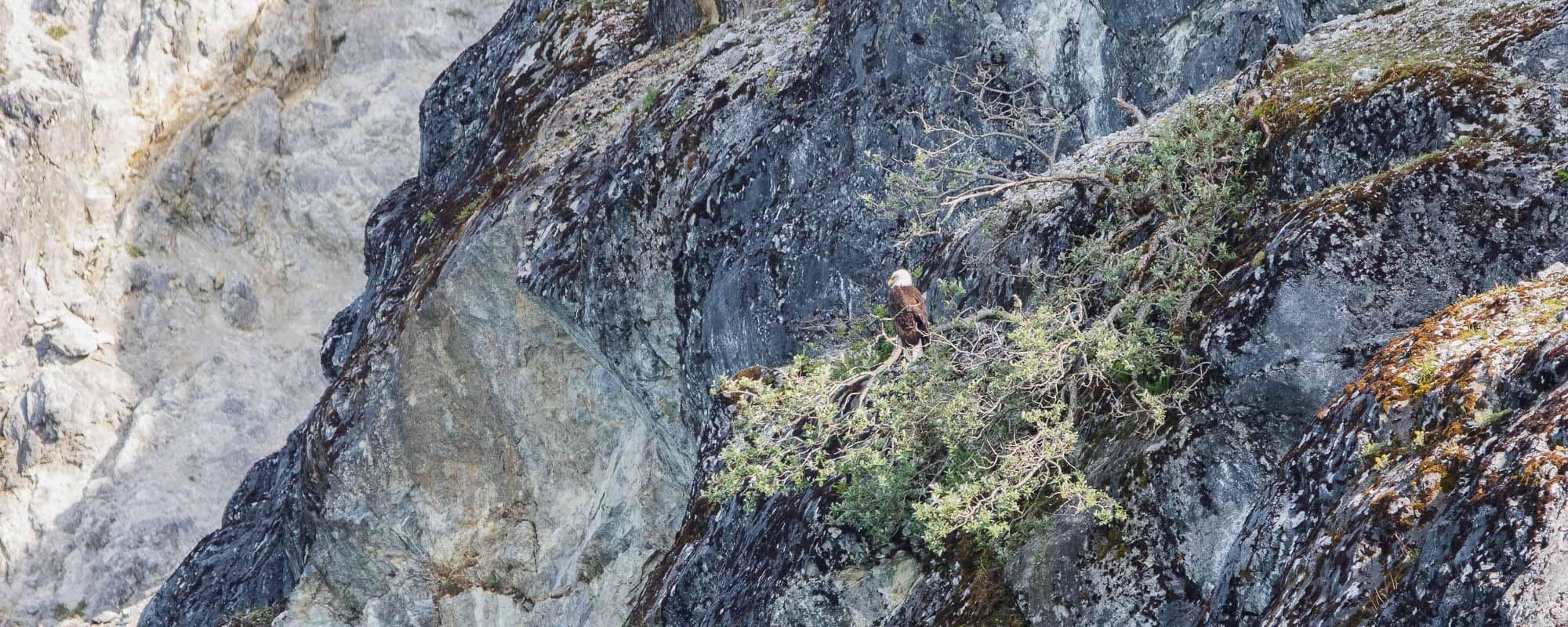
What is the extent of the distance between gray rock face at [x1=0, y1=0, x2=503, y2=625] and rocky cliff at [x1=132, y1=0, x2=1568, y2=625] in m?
4.70

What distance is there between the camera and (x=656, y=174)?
16.9 m

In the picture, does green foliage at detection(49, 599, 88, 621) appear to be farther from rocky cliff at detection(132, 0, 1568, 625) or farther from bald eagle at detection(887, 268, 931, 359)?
bald eagle at detection(887, 268, 931, 359)

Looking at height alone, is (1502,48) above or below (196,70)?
below

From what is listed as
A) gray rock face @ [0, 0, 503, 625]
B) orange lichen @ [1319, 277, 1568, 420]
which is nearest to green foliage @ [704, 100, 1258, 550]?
orange lichen @ [1319, 277, 1568, 420]

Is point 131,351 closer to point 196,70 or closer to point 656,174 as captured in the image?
point 196,70

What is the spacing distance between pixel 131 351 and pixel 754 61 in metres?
18.9

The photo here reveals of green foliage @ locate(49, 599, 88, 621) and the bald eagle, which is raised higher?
the bald eagle

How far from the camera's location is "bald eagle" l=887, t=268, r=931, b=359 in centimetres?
971

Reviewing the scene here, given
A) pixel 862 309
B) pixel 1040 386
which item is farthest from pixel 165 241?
pixel 1040 386

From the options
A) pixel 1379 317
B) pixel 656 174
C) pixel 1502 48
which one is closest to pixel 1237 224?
pixel 1379 317

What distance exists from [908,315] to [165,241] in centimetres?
2601

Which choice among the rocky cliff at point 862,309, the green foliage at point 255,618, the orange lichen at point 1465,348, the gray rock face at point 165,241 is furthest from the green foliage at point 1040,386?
the gray rock face at point 165,241

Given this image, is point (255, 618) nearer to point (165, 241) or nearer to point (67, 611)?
point (67, 611)

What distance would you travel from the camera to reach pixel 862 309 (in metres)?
14.3
